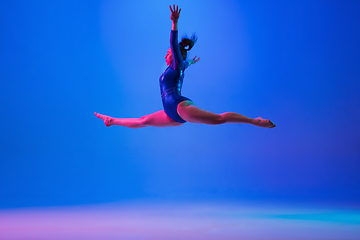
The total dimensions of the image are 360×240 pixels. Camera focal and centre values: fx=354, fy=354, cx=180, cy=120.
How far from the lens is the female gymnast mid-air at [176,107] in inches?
147

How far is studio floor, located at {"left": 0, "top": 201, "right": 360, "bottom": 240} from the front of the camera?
385 centimetres

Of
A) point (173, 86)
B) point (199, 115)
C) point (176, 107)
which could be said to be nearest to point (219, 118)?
point (199, 115)

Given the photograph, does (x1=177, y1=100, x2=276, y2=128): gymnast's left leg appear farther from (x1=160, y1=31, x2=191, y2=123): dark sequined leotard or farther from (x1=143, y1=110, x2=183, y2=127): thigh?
(x1=143, y1=110, x2=183, y2=127): thigh

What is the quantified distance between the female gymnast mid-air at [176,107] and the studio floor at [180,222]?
4.05 ft

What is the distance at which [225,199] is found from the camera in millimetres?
6273

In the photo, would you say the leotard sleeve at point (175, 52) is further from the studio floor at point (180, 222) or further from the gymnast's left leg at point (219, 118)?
the studio floor at point (180, 222)

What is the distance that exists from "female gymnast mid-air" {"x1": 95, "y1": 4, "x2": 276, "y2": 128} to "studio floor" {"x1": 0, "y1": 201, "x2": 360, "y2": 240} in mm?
1235

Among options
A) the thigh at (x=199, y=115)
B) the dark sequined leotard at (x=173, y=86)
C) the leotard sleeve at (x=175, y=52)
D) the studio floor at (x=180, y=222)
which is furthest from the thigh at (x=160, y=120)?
the studio floor at (x=180, y=222)

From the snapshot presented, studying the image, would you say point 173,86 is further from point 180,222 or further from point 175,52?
point 180,222

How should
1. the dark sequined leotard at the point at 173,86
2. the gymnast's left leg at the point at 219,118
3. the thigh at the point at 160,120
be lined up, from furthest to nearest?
the thigh at the point at 160,120, the dark sequined leotard at the point at 173,86, the gymnast's left leg at the point at 219,118

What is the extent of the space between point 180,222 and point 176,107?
1571 millimetres

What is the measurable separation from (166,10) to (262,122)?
4733 mm

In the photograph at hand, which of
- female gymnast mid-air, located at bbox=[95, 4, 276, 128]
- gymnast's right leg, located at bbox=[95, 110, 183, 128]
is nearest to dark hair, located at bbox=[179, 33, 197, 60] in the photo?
female gymnast mid-air, located at bbox=[95, 4, 276, 128]

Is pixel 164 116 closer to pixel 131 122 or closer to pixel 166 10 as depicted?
pixel 131 122
